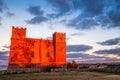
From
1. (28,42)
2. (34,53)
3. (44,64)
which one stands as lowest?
(44,64)

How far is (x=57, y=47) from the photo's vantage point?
4312cm

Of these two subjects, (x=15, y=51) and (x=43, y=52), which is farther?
(x=43, y=52)

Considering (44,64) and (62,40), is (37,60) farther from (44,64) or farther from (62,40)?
(62,40)

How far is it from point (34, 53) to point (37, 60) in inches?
68.0

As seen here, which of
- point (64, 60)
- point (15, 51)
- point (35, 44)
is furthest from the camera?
point (64, 60)

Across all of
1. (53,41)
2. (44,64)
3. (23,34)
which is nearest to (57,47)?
(53,41)

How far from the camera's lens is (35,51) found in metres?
40.3

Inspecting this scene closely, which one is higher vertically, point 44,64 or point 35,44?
point 35,44

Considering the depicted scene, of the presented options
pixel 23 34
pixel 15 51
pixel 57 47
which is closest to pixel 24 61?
pixel 15 51

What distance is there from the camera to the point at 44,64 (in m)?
40.6

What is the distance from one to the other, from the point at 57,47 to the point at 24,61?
8.95 meters

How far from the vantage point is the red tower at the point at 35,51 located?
3778cm

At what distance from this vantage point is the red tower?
124ft

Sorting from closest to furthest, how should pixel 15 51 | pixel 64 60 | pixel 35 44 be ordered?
pixel 15 51 → pixel 35 44 → pixel 64 60
